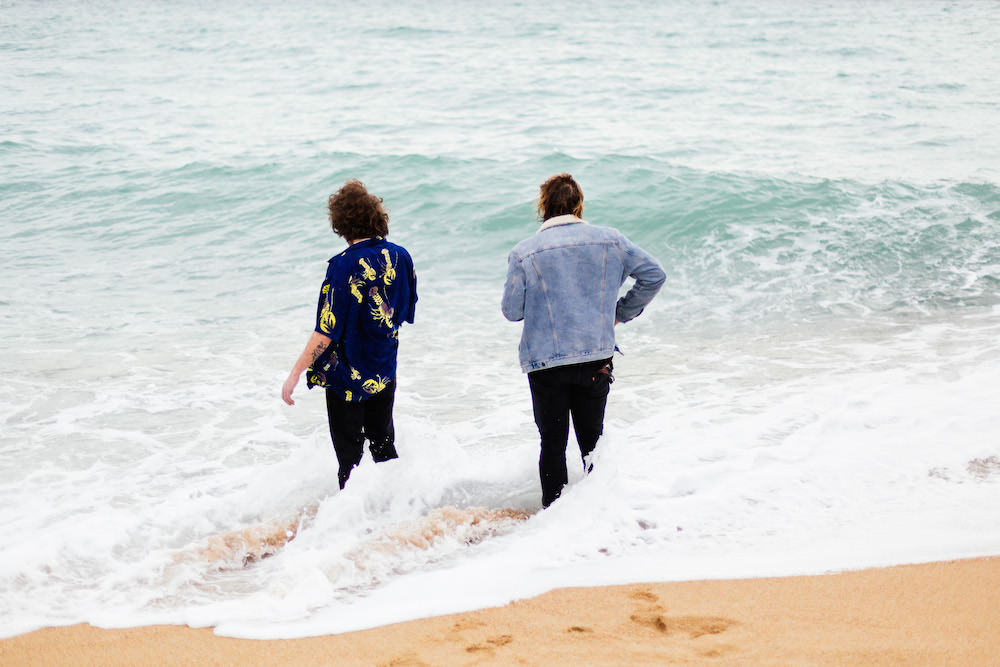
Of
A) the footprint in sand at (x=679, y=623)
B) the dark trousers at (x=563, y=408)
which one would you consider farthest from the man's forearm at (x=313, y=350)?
the footprint in sand at (x=679, y=623)

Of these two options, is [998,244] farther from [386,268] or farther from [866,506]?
[386,268]

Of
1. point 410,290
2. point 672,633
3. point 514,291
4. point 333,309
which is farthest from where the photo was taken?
point 410,290

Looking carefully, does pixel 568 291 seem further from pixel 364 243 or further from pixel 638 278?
pixel 364 243

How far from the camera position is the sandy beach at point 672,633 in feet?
8.97

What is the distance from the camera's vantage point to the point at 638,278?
12.5 feet

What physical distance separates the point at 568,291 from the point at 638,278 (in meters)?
0.35

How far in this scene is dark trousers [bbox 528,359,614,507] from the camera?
378 cm

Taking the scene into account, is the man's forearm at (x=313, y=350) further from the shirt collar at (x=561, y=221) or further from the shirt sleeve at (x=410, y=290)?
the shirt collar at (x=561, y=221)

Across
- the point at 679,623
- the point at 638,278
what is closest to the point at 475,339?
the point at 638,278

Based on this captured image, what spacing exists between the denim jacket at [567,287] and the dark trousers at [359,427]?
31.8 inches

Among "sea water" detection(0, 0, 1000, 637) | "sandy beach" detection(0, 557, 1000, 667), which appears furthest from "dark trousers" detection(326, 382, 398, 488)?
"sandy beach" detection(0, 557, 1000, 667)

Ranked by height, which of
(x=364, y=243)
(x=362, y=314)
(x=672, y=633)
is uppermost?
(x=364, y=243)

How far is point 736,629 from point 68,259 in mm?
10254

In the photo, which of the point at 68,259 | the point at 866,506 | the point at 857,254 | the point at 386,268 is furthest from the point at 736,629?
the point at 68,259
